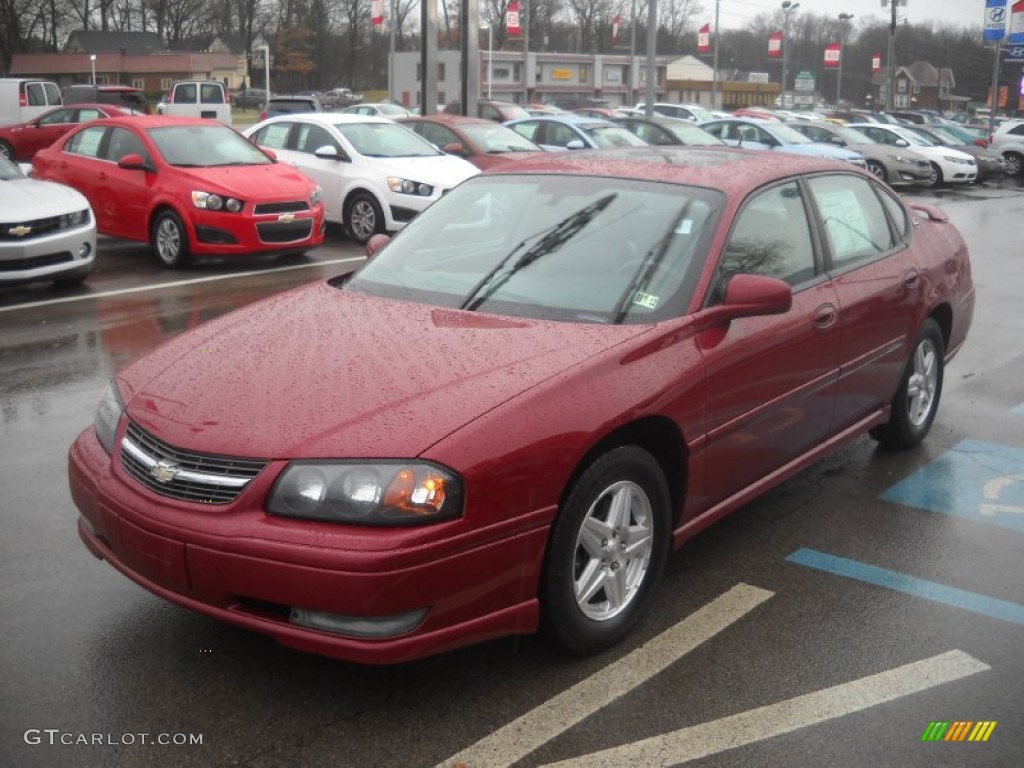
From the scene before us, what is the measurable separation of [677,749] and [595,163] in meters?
2.70

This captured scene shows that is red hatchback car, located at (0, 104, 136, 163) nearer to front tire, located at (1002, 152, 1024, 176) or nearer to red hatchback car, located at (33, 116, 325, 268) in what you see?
red hatchback car, located at (33, 116, 325, 268)

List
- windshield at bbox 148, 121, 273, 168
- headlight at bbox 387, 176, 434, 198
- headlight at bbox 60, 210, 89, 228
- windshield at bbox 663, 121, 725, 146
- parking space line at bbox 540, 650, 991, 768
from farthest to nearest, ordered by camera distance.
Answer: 1. windshield at bbox 663, 121, 725, 146
2. headlight at bbox 387, 176, 434, 198
3. windshield at bbox 148, 121, 273, 168
4. headlight at bbox 60, 210, 89, 228
5. parking space line at bbox 540, 650, 991, 768

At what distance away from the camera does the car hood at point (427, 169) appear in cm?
1377

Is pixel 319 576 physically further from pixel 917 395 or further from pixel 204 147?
pixel 204 147

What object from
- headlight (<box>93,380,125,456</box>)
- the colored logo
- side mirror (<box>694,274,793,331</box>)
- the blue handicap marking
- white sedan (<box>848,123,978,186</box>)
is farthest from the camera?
white sedan (<box>848,123,978,186</box>)

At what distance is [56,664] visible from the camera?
11.6 ft

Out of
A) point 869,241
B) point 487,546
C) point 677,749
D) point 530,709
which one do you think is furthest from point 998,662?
point 869,241

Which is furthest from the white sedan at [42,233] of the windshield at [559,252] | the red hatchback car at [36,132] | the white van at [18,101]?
the white van at [18,101]

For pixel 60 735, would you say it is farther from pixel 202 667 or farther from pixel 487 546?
pixel 487 546

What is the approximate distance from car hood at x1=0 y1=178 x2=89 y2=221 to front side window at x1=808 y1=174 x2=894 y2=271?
7.31 metres

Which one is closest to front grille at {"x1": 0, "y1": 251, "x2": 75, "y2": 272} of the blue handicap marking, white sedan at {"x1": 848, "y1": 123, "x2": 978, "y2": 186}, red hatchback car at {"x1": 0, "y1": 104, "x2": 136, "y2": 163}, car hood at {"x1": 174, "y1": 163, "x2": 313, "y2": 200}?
car hood at {"x1": 174, "y1": 163, "x2": 313, "y2": 200}

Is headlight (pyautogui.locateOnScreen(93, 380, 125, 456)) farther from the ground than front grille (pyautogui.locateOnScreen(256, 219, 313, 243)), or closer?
farther from the ground

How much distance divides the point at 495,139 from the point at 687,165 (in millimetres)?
12665

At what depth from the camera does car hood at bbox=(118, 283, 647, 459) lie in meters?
3.16
